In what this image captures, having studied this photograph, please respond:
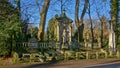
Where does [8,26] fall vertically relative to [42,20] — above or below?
below

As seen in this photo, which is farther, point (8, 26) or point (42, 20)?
point (42, 20)

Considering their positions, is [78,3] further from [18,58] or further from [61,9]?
[18,58]

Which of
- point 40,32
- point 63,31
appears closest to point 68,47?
point 40,32

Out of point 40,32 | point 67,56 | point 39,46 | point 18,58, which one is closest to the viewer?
point 18,58

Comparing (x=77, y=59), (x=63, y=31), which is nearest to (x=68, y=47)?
(x=77, y=59)

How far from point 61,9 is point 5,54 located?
20.3 metres

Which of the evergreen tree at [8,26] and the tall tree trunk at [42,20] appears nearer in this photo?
the evergreen tree at [8,26]

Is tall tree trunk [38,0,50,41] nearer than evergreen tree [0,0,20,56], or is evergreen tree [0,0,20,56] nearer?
evergreen tree [0,0,20,56]

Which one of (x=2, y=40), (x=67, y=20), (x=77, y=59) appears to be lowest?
(x=77, y=59)

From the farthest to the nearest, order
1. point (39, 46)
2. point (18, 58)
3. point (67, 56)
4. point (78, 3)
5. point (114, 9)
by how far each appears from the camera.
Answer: point (114, 9) < point (78, 3) < point (39, 46) < point (67, 56) < point (18, 58)

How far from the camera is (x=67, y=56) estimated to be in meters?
27.5

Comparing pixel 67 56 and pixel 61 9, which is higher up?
pixel 61 9

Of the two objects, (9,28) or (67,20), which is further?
(67,20)

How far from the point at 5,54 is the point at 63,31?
20.0 metres
